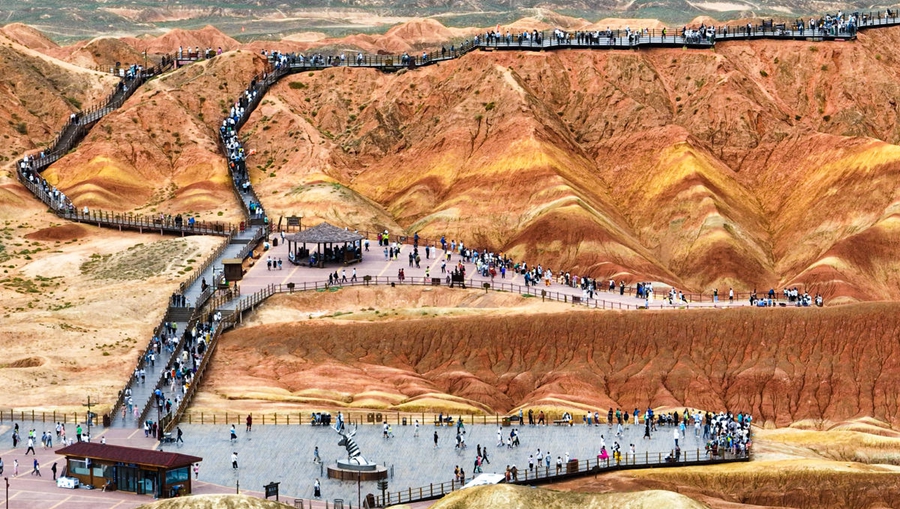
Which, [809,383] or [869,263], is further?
[869,263]

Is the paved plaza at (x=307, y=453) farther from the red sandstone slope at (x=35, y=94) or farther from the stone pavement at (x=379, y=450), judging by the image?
the red sandstone slope at (x=35, y=94)

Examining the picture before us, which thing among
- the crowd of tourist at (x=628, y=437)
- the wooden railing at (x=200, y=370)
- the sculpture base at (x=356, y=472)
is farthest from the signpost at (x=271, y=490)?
the wooden railing at (x=200, y=370)

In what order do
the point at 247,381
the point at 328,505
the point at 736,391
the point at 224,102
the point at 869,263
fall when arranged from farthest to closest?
the point at 224,102 → the point at 869,263 → the point at 736,391 → the point at 247,381 → the point at 328,505

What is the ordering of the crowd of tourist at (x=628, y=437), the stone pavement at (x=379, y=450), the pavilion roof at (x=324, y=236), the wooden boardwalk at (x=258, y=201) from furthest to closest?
the pavilion roof at (x=324, y=236), the wooden boardwalk at (x=258, y=201), the crowd of tourist at (x=628, y=437), the stone pavement at (x=379, y=450)

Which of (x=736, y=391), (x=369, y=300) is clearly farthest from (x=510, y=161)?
(x=736, y=391)

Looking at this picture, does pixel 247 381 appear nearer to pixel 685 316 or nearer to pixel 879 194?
pixel 685 316
